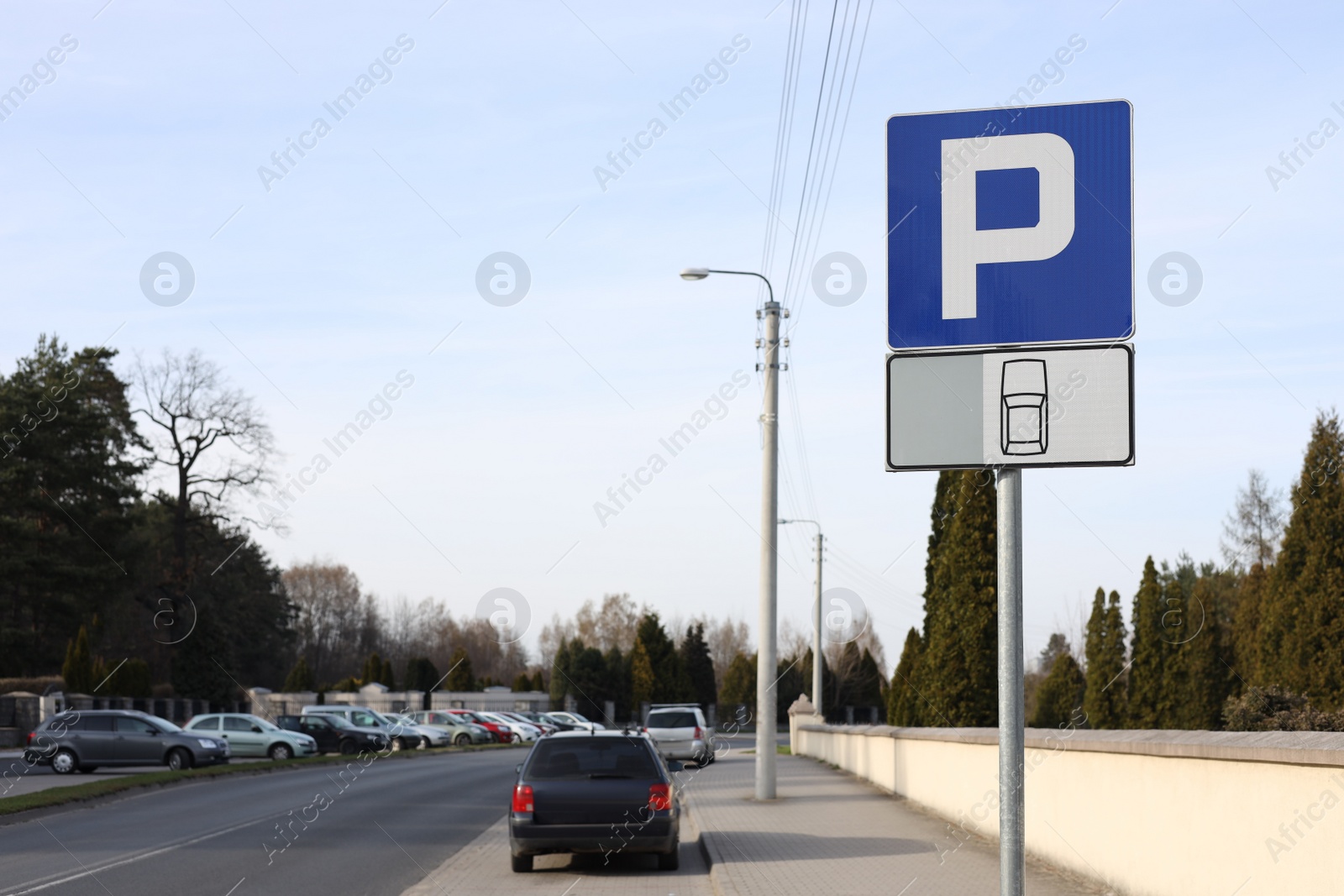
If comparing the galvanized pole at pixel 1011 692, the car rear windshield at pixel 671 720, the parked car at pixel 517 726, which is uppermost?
the galvanized pole at pixel 1011 692

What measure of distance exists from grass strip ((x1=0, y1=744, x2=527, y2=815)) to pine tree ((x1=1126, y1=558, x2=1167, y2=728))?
942 inches

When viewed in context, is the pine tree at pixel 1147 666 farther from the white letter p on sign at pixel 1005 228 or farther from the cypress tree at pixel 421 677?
the cypress tree at pixel 421 677

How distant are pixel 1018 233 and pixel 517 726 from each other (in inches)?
2344

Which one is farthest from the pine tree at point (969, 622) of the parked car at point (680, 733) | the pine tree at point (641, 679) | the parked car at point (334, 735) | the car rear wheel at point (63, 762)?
the pine tree at point (641, 679)

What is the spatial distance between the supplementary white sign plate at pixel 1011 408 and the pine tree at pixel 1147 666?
39.7m

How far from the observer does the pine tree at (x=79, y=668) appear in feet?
156

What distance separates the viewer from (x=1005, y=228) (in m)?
3.71

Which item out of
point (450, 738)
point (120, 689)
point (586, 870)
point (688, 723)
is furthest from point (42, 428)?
point (586, 870)

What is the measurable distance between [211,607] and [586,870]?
53.1 metres

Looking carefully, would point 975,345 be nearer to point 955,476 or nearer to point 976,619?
point 976,619

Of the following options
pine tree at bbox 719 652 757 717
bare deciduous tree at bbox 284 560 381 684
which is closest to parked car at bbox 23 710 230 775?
pine tree at bbox 719 652 757 717

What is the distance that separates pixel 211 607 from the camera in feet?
203

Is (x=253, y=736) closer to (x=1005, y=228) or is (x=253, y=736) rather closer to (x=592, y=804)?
(x=592, y=804)

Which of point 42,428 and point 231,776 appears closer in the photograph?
point 231,776
